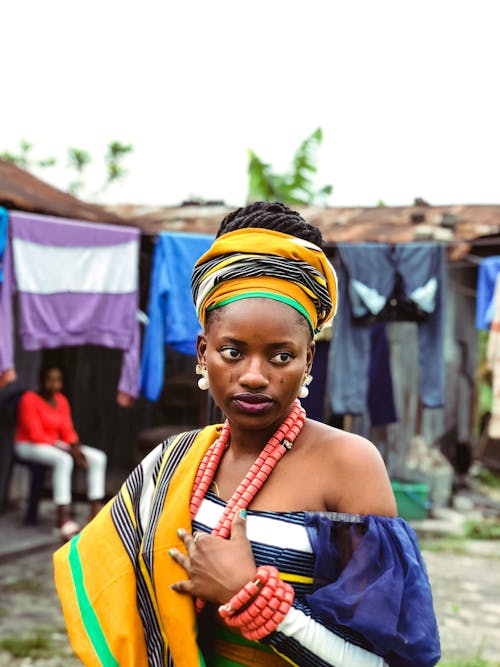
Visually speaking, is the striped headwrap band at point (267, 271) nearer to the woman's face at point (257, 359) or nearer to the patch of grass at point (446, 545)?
the woman's face at point (257, 359)

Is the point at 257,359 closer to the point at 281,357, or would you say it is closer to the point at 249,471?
the point at 281,357

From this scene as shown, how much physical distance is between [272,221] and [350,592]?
707 mm

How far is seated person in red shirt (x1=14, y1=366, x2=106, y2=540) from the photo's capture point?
22.0ft

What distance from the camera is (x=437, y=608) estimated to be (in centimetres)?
565

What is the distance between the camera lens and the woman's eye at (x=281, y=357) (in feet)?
4.76

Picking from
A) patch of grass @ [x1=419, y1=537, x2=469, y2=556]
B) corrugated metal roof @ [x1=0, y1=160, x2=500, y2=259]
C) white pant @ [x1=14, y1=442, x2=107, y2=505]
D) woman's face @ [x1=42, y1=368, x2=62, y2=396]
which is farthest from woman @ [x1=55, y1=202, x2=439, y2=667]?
patch of grass @ [x1=419, y1=537, x2=469, y2=556]

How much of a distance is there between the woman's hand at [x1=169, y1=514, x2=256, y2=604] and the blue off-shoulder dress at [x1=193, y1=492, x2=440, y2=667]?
45mm

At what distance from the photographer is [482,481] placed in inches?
456

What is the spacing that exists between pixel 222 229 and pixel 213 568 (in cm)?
68

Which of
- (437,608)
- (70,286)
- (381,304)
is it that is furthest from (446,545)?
(70,286)

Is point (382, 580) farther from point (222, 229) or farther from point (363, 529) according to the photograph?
point (222, 229)

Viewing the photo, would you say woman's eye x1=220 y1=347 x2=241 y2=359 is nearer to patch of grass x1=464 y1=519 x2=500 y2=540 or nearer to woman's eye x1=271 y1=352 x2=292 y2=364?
woman's eye x1=271 y1=352 x2=292 y2=364

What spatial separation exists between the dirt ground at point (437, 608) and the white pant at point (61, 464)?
21.3 inches

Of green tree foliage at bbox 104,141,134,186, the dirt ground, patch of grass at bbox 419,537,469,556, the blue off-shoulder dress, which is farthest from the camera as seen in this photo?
green tree foliage at bbox 104,141,134,186
